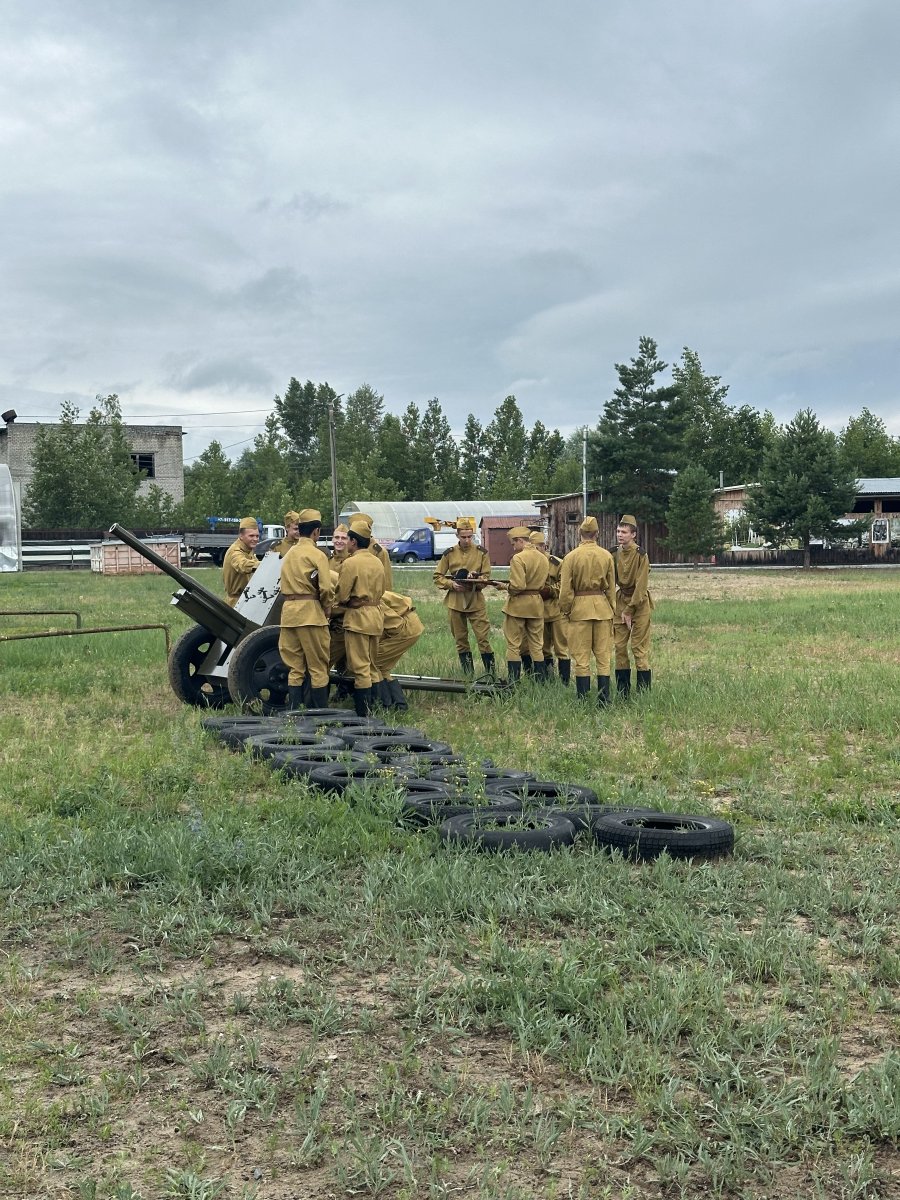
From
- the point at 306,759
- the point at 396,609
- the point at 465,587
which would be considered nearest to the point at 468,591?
the point at 465,587

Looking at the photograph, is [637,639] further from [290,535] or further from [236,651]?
[236,651]

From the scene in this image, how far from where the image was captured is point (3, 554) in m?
40.4

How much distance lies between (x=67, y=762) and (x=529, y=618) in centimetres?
564

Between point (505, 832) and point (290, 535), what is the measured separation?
6424mm

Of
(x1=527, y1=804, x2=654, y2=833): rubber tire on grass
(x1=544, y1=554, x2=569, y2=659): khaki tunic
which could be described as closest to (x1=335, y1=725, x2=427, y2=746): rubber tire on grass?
(x1=527, y1=804, x2=654, y2=833): rubber tire on grass

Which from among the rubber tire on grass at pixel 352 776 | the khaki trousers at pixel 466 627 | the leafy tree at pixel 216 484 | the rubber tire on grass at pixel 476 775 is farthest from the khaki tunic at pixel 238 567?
the leafy tree at pixel 216 484

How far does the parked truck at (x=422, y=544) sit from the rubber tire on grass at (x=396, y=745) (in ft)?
160

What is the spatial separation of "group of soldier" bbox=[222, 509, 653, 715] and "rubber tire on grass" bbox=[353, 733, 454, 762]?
219 centimetres

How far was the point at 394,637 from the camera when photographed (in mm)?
10797

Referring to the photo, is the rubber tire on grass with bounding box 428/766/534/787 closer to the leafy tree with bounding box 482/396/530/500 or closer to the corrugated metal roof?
the corrugated metal roof

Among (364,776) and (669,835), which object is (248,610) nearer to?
(364,776)

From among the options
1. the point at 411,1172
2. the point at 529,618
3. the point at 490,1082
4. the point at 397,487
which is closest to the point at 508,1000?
the point at 490,1082

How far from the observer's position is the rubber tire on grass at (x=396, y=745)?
309 inches

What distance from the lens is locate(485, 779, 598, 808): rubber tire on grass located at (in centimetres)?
630
